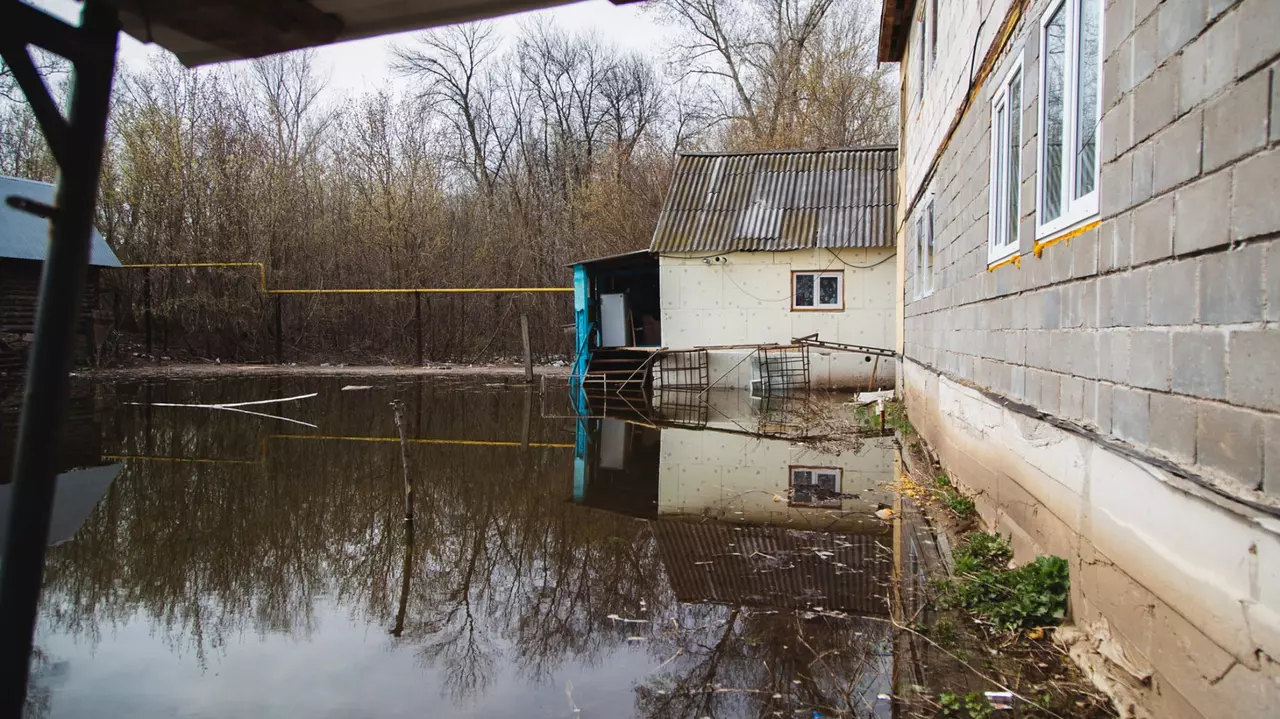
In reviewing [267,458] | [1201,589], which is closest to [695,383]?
[267,458]

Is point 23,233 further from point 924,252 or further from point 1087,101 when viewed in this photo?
point 1087,101

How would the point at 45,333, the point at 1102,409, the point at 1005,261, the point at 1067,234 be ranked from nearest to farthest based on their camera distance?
the point at 45,333 → the point at 1102,409 → the point at 1067,234 → the point at 1005,261

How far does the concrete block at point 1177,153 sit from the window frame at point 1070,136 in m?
0.60

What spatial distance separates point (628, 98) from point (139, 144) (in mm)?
18718

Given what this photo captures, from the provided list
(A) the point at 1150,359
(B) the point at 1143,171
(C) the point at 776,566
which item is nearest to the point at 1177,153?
(B) the point at 1143,171

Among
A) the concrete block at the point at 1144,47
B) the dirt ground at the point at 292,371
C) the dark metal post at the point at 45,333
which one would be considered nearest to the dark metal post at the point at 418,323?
the dirt ground at the point at 292,371

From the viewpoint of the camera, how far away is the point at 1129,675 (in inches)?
110

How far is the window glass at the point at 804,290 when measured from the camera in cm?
1673

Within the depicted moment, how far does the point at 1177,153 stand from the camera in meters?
2.53

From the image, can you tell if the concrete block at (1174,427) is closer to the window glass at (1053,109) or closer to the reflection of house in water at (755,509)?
the window glass at (1053,109)

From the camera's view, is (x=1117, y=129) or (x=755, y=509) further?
(x=755, y=509)

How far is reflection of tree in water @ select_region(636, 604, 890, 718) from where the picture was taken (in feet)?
11.1

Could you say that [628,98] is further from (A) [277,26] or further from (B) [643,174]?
(A) [277,26]

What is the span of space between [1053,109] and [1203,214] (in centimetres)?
211
